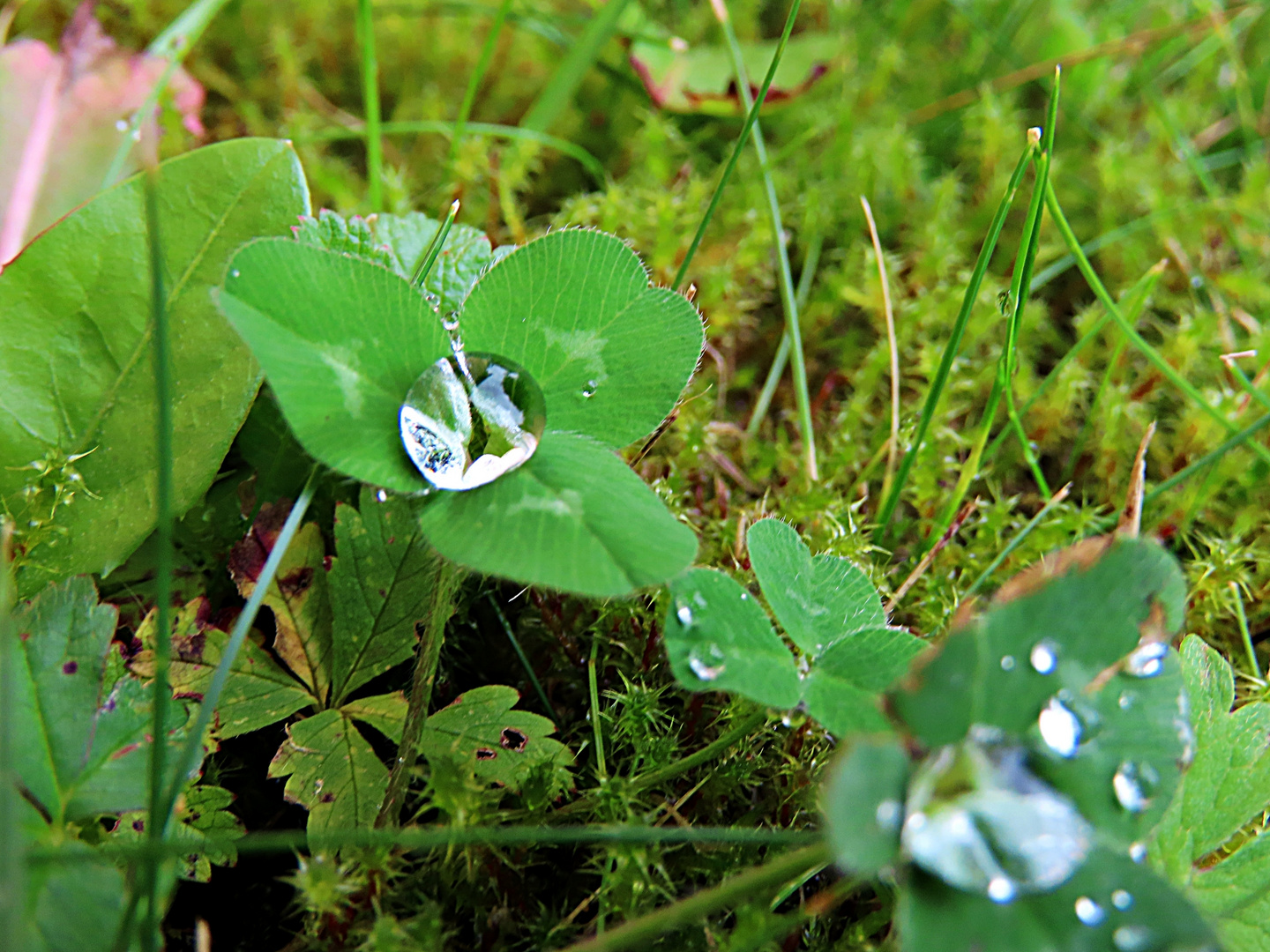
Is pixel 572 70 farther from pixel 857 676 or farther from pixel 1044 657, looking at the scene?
pixel 1044 657

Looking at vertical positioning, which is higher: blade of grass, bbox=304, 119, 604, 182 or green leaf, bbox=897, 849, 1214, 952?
blade of grass, bbox=304, 119, 604, 182

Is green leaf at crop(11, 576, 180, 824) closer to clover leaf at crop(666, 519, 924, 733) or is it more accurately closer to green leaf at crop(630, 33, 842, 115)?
clover leaf at crop(666, 519, 924, 733)

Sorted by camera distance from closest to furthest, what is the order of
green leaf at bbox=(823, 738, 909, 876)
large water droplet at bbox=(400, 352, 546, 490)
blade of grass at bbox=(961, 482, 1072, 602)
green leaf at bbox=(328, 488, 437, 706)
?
green leaf at bbox=(823, 738, 909, 876), large water droplet at bbox=(400, 352, 546, 490), green leaf at bbox=(328, 488, 437, 706), blade of grass at bbox=(961, 482, 1072, 602)

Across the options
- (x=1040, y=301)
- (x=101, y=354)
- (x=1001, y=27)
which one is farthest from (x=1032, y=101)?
(x=101, y=354)

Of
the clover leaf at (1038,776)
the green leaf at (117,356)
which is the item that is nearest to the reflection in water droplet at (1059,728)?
the clover leaf at (1038,776)

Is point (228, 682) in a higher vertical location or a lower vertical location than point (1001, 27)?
lower

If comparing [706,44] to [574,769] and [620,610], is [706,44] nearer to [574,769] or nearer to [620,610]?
[620,610]

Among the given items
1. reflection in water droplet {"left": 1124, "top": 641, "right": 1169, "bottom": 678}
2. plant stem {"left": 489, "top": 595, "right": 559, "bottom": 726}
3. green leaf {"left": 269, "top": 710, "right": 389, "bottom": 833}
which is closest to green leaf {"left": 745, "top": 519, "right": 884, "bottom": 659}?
reflection in water droplet {"left": 1124, "top": 641, "right": 1169, "bottom": 678}
